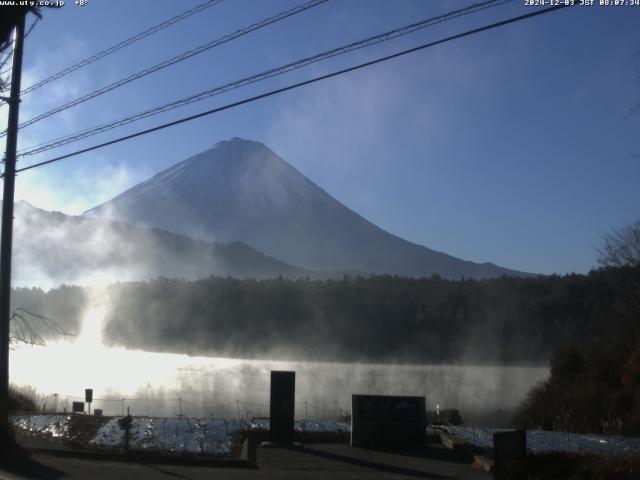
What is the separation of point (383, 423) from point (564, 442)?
3.74 m

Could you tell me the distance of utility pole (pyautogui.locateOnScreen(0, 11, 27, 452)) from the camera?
16.2m

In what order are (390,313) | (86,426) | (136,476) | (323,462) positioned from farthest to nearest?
(390,313) → (86,426) → (323,462) → (136,476)

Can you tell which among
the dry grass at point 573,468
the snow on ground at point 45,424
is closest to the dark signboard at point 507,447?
the dry grass at point 573,468

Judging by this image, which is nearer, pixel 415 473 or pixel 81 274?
pixel 415 473

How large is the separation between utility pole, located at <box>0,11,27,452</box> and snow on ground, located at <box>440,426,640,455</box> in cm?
971

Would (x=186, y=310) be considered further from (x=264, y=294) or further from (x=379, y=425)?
(x=379, y=425)

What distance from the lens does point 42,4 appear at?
58.7ft

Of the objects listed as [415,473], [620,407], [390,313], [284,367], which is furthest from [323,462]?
[390,313]

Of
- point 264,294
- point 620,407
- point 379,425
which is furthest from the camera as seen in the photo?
point 264,294

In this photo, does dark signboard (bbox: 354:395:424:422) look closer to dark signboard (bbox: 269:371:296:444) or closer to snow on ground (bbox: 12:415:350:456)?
dark signboard (bbox: 269:371:296:444)

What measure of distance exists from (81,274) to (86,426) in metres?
174

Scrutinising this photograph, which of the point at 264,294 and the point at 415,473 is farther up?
the point at 264,294

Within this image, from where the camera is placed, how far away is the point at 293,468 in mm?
13789

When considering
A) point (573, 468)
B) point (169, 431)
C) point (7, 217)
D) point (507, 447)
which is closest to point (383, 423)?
point (169, 431)
